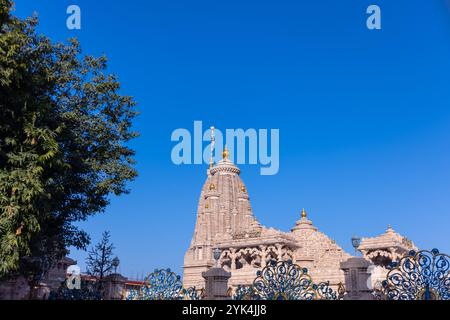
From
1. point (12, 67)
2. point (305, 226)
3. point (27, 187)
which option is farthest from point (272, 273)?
point (305, 226)

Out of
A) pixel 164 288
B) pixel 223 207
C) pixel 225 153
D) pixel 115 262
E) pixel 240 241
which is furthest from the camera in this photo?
pixel 225 153

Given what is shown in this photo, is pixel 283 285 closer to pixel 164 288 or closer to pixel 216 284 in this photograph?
pixel 216 284

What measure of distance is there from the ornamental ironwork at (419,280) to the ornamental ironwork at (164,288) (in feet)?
19.3

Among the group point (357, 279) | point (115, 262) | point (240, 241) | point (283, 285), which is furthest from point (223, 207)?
point (357, 279)

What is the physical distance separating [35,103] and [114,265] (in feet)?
38.7

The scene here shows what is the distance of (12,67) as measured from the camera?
44.7 feet

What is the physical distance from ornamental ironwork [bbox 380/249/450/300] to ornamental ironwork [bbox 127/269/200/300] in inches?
232

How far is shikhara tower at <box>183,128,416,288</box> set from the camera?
35.7 metres

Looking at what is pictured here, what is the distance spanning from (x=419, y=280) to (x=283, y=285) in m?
3.31

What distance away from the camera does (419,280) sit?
31.8ft

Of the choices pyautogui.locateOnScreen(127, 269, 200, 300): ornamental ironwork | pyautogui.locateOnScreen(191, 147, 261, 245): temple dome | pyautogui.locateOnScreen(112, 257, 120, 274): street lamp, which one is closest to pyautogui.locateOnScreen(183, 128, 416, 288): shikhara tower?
pyautogui.locateOnScreen(191, 147, 261, 245): temple dome
